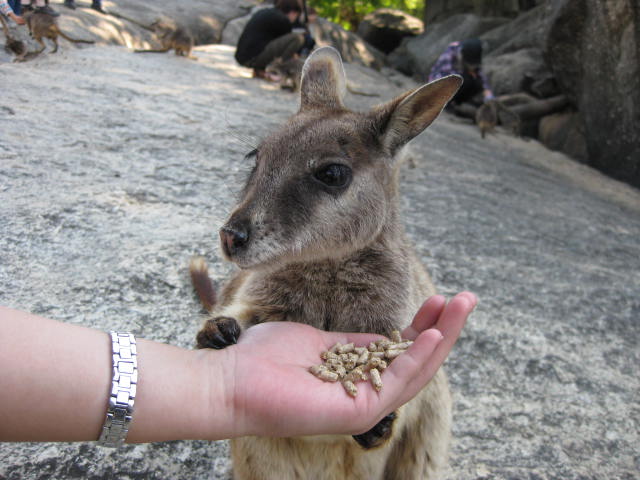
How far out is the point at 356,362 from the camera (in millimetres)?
1670

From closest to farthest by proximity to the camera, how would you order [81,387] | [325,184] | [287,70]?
[81,387], [325,184], [287,70]

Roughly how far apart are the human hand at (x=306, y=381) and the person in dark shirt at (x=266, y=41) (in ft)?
28.8

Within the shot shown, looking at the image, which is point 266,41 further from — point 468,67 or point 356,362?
point 356,362

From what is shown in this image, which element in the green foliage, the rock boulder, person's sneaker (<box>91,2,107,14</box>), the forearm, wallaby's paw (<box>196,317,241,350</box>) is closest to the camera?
the forearm

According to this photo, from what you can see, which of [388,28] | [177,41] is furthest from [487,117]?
[388,28]

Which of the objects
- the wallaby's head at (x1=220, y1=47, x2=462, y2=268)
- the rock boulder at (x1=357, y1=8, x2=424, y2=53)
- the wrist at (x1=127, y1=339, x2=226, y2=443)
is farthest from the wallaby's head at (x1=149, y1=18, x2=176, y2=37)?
the rock boulder at (x1=357, y1=8, x2=424, y2=53)

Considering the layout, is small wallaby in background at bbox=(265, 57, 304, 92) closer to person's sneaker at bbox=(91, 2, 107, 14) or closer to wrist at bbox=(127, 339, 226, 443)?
person's sneaker at bbox=(91, 2, 107, 14)

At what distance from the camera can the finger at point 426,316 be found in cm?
185

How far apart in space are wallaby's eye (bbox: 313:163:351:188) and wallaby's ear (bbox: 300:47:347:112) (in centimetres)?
71

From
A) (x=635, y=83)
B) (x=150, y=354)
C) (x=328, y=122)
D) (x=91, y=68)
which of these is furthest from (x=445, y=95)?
(x=635, y=83)

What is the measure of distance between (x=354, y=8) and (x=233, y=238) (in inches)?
986

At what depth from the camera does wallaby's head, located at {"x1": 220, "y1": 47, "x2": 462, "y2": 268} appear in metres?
1.82

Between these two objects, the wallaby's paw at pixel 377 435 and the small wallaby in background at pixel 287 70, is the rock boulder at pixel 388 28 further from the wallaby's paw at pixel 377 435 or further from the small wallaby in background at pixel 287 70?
the wallaby's paw at pixel 377 435

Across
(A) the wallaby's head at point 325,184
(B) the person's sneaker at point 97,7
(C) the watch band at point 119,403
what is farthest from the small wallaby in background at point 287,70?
(C) the watch band at point 119,403
